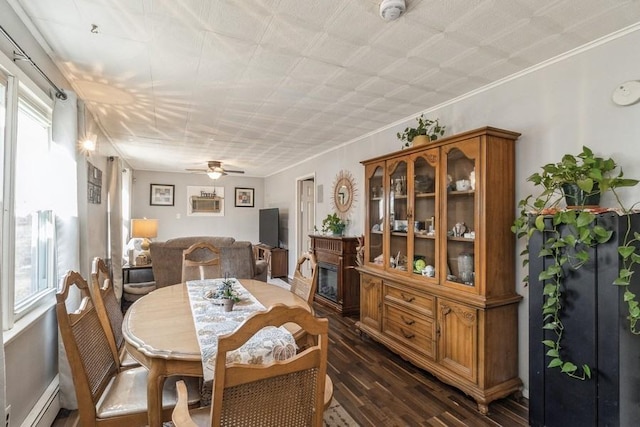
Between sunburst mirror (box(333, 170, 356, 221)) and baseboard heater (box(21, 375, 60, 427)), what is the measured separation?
3.46 m

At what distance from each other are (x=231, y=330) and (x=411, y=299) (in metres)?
1.74

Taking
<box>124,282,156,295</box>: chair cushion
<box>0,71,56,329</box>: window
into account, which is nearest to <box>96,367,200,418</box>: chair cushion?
<box>0,71,56,329</box>: window

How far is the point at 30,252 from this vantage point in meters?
2.18

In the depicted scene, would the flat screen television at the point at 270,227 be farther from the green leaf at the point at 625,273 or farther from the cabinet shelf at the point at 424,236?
the green leaf at the point at 625,273

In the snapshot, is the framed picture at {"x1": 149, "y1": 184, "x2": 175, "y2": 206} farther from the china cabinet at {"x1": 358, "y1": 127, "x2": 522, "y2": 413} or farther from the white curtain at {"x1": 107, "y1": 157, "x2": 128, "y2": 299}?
the china cabinet at {"x1": 358, "y1": 127, "x2": 522, "y2": 413}

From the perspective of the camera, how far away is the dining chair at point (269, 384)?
3.00 ft

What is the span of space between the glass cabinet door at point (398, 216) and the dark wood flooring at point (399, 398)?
894 millimetres

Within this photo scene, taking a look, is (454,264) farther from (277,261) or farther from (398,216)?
(277,261)

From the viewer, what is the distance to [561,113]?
2.20 metres

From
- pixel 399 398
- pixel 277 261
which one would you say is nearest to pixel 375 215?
pixel 399 398

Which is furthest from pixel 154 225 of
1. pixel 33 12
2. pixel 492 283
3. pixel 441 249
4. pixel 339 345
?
pixel 492 283

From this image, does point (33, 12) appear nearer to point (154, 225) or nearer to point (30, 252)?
point (30, 252)

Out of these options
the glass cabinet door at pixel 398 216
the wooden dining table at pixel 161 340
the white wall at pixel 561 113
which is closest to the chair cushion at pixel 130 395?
the wooden dining table at pixel 161 340

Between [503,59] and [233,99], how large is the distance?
2174mm
